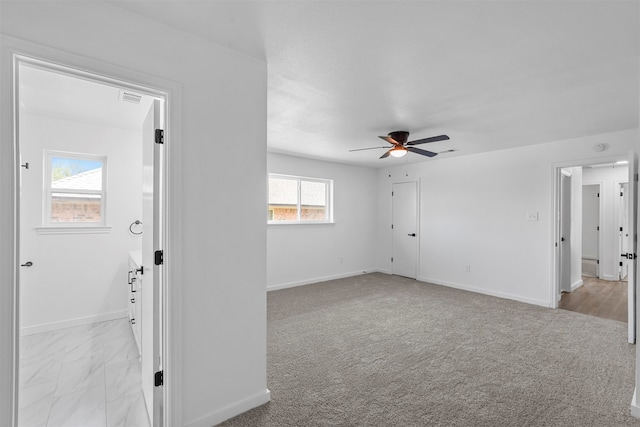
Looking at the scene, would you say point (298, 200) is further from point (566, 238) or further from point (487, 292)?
point (566, 238)

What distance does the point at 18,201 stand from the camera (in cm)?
142

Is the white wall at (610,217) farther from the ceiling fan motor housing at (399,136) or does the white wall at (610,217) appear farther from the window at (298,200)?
the window at (298,200)

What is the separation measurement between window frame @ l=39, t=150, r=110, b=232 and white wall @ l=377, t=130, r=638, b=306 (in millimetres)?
5295

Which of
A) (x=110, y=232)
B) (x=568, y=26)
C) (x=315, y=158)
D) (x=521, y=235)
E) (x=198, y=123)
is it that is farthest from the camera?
(x=315, y=158)

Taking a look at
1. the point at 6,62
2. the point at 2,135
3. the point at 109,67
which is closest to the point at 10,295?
the point at 2,135

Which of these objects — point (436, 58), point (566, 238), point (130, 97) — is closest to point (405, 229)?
point (566, 238)

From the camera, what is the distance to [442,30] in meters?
1.85

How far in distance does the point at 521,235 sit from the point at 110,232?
5898 mm

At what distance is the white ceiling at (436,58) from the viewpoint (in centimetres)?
167

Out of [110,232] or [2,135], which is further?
[110,232]

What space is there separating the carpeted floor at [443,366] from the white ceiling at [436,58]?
7.97ft

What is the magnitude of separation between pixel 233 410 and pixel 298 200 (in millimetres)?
4304

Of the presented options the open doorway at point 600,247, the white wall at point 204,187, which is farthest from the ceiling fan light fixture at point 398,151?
the open doorway at point 600,247

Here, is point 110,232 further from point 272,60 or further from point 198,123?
point 272,60
